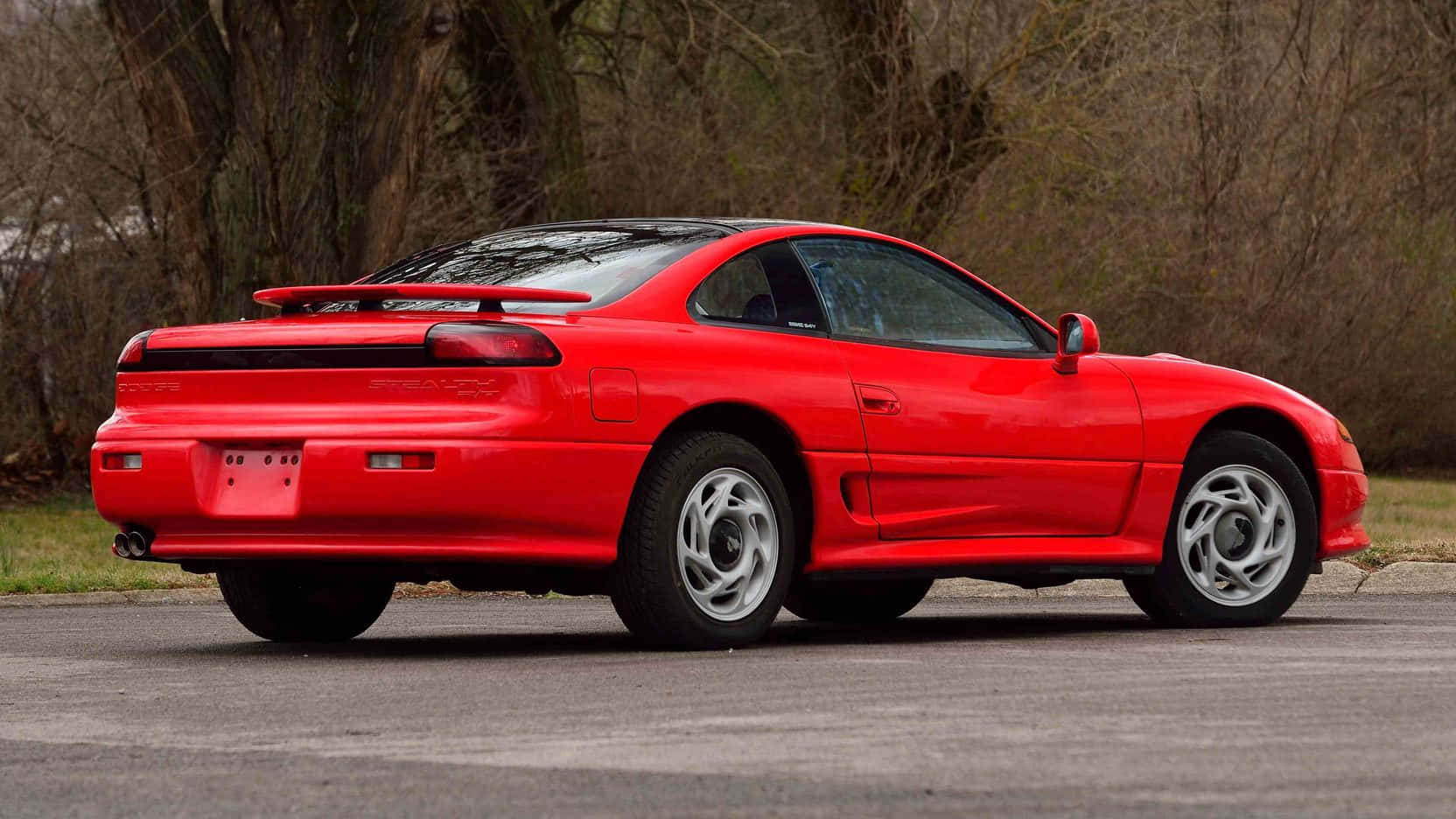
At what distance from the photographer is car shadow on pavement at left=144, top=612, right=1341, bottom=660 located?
789 centimetres

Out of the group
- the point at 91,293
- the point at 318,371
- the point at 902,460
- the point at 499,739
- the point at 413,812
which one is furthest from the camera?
the point at 91,293

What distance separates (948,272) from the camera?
8.67 meters

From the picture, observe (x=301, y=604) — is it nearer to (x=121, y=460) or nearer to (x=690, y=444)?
(x=121, y=460)

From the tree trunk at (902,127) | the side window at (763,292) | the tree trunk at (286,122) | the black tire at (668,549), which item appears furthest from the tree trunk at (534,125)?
the black tire at (668,549)

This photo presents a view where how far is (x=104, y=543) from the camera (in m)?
14.8

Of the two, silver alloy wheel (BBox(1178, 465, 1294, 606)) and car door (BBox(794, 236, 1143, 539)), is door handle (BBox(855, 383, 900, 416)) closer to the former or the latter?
car door (BBox(794, 236, 1143, 539))

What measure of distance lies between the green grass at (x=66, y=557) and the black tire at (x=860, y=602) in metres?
3.41

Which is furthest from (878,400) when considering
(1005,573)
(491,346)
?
(491,346)

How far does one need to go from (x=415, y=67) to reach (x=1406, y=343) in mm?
15255

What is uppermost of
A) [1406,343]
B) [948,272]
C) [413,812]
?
[948,272]

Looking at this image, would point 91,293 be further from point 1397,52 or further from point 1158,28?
point 1397,52

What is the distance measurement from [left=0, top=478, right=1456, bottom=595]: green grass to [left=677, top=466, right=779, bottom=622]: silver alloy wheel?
15.2ft

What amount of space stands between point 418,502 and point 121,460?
1195 millimetres

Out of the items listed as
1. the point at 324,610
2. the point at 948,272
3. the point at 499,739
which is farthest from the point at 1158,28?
the point at 499,739
